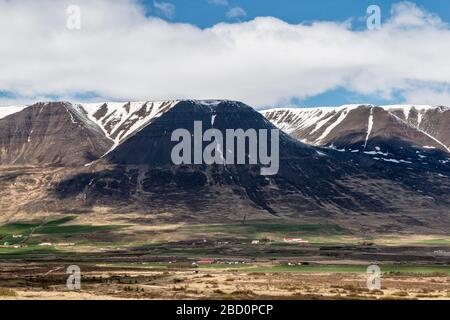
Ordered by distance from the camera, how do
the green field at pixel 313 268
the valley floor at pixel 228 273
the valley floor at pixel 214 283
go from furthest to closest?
the green field at pixel 313 268 < the valley floor at pixel 228 273 < the valley floor at pixel 214 283

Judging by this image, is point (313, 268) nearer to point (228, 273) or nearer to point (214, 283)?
point (228, 273)

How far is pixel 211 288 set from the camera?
318 ft

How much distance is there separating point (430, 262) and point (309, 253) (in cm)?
3736

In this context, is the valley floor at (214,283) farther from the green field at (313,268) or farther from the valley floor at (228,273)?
the green field at (313,268)

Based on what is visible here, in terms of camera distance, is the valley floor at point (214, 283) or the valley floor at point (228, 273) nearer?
the valley floor at point (214, 283)

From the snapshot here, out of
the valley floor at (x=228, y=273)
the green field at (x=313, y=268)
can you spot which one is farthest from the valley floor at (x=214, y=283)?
the green field at (x=313, y=268)

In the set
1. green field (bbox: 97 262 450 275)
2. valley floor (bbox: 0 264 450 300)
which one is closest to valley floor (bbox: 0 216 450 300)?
valley floor (bbox: 0 264 450 300)

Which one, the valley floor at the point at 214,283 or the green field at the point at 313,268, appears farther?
the green field at the point at 313,268

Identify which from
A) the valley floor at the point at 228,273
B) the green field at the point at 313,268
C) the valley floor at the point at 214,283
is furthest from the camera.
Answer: the green field at the point at 313,268

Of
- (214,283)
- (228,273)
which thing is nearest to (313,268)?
(228,273)

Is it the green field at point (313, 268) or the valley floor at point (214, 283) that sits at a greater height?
the valley floor at point (214, 283)
